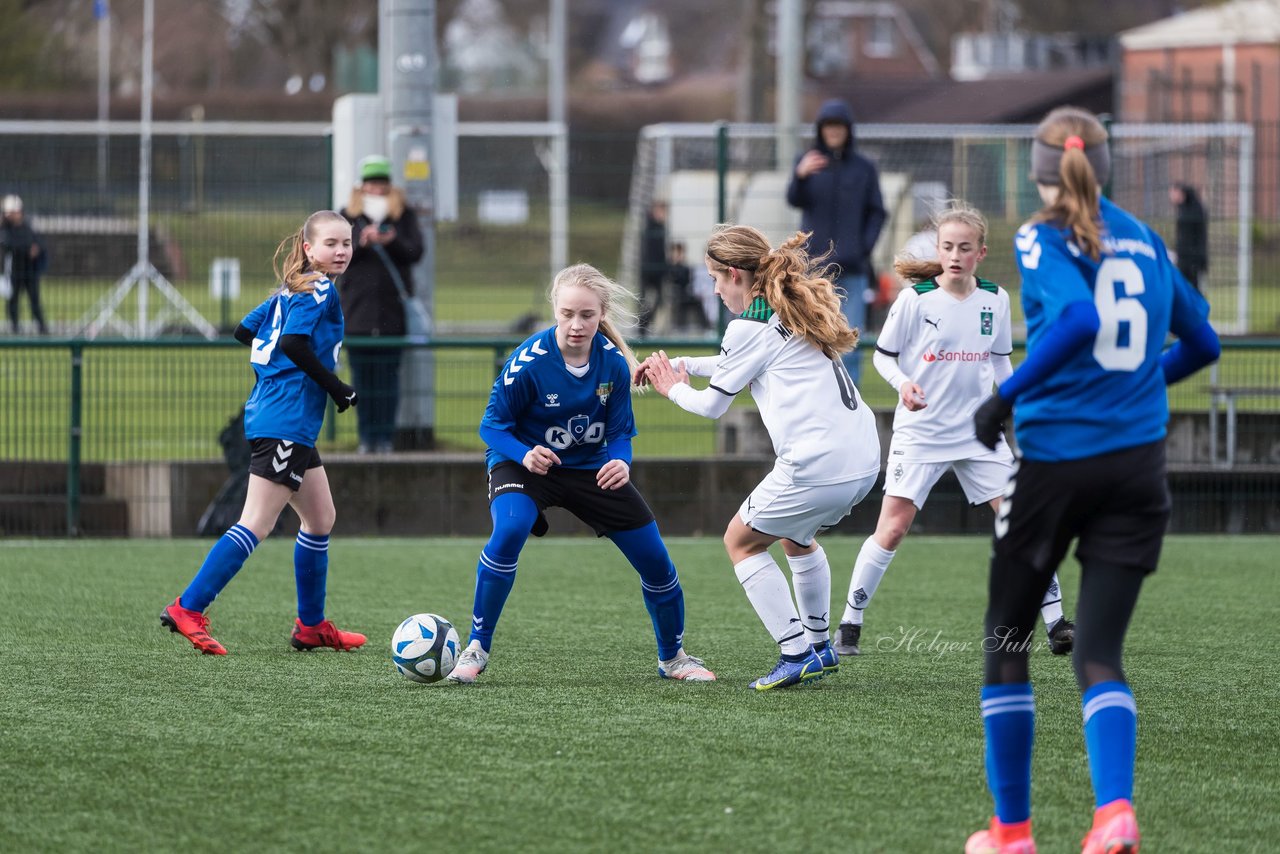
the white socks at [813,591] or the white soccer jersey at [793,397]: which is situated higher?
the white soccer jersey at [793,397]

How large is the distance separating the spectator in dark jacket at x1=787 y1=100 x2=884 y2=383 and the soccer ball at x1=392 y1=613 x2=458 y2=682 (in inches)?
219

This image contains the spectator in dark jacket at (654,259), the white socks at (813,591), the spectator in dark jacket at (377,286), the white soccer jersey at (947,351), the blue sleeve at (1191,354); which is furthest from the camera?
the spectator in dark jacket at (654,259)

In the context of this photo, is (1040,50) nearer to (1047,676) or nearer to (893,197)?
(893,197)

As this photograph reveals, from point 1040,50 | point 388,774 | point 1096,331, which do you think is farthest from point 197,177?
point 1040,50

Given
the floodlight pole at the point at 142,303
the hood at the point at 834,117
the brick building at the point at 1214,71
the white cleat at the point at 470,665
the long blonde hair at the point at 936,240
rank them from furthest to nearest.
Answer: the floodlight pole at the point at 142,303 → the brick building at the point at 1214,71 → the hood at the point at 834,117 → the long blonde hair at the point at 936,240 → the white cleat at the point at 470,665

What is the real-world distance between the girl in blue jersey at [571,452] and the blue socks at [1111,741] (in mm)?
2255

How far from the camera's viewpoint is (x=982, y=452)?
689 cm

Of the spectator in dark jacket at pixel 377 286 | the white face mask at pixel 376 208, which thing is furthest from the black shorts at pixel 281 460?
the white face mask at pixel 376 208

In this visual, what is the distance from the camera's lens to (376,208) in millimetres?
11148

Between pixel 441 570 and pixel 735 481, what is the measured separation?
7.92 ft

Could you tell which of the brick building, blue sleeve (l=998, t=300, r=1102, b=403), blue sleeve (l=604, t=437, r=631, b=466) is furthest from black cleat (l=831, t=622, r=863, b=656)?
the brick building

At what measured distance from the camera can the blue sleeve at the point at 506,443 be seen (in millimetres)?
5945

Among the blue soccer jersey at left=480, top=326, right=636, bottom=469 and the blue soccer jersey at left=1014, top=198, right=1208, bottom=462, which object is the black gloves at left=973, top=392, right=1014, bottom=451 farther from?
the blue soccer jersey at left=480, top=326, right=636, bottom=469

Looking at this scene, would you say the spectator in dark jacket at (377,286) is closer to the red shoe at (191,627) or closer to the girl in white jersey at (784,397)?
the red shoe at (191,627)
